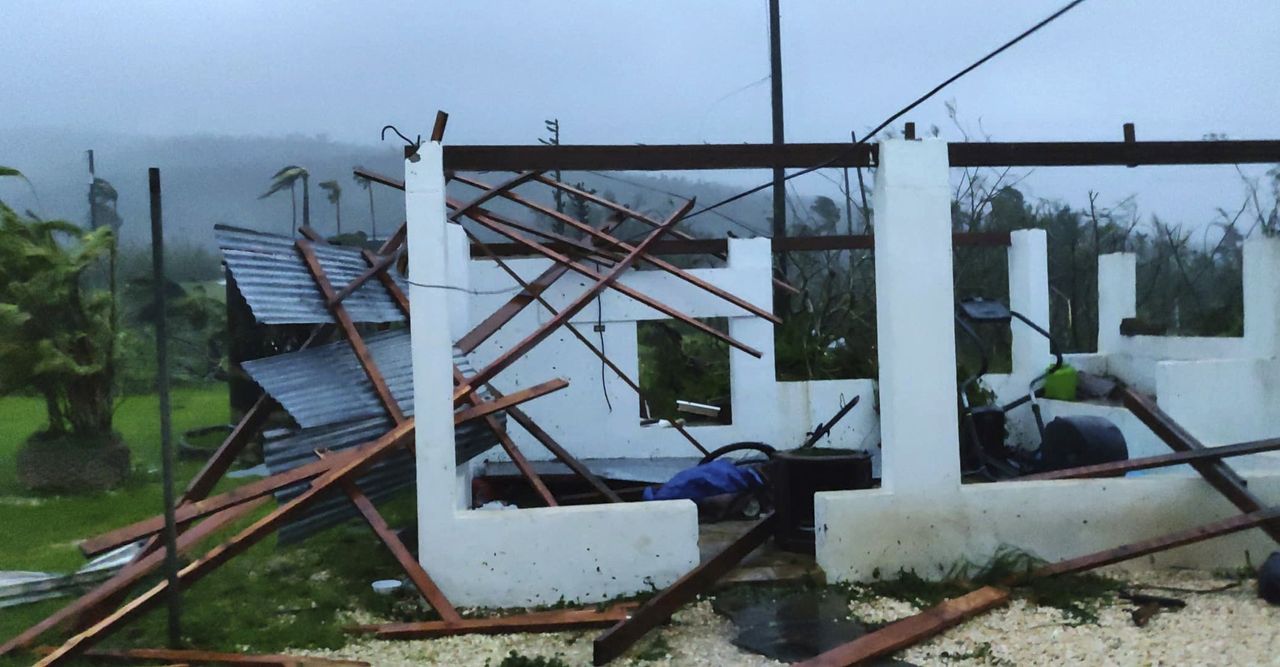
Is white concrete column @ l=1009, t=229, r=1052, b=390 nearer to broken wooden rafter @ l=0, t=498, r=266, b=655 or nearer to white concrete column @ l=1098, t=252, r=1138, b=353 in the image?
white concrete column @ l=1098, t=252, r=1138, b=353

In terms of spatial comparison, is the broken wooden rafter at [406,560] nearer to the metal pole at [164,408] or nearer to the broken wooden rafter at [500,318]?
the metal pole at [164,408]

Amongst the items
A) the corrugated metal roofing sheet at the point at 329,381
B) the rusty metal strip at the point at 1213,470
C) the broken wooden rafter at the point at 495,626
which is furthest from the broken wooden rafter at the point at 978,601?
the corrugated metal roofing sheet at the point at 329,381

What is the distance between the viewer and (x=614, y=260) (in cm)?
1064

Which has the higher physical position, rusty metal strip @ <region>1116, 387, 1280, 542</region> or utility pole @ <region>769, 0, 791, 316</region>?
utility pole @ <region>769, 0, 791, 316</region>

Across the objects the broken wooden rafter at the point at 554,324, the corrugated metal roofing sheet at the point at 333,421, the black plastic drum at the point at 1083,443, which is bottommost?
the black plastic drum at the point at 1083,443

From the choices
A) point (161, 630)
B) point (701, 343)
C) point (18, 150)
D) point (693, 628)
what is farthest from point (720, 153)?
point (18, 150)

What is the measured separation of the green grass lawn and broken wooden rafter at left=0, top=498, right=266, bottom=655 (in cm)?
9

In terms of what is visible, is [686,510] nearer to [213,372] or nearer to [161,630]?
[161,630]

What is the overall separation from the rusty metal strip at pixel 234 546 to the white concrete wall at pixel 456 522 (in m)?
0.36

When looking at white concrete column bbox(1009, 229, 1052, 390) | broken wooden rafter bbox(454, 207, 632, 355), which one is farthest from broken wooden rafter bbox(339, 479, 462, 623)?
white concrete column bbox(1009, 229, 1052, 390)

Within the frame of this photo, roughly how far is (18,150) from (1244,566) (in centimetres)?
2915

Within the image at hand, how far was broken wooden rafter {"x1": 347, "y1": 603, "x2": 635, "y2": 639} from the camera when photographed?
5.79m

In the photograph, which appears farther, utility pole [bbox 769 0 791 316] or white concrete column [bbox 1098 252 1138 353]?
utility pole [bbox 769 0 791 316]

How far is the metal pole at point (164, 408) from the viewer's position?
5.31 metres
